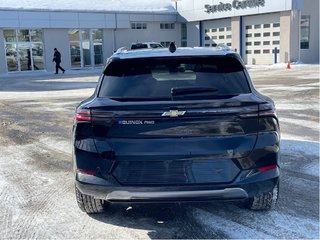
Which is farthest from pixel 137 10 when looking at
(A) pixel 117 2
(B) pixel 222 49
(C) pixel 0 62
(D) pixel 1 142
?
(B) pixel 222 49

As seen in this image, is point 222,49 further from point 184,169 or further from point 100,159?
point 100,159

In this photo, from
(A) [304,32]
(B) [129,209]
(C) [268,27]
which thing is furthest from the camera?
(C) [268,27]

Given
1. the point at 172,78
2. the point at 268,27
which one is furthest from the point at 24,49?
the point at 172,78

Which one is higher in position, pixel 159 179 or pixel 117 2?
pixel 117 2

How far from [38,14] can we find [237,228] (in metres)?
29.9

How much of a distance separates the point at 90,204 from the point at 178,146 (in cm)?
131

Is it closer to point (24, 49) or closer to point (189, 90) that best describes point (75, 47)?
point (24, 49)

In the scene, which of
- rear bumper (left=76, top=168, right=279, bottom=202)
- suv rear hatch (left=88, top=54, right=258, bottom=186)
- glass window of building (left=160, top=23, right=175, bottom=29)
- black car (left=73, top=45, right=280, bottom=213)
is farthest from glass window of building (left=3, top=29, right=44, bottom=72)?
rear bumper (left=76, top=168, right=279, bottom=202)

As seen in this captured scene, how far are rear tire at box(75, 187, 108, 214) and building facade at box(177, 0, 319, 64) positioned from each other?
27791mm

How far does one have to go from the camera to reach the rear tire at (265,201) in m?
4.17

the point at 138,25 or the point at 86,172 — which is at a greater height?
the point at 138,25

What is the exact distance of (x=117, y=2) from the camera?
125 ft

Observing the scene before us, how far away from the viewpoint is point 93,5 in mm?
35250

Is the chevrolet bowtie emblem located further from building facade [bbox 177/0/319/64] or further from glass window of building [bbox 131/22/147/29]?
glass window of building [bbox 131/22/147/29]
